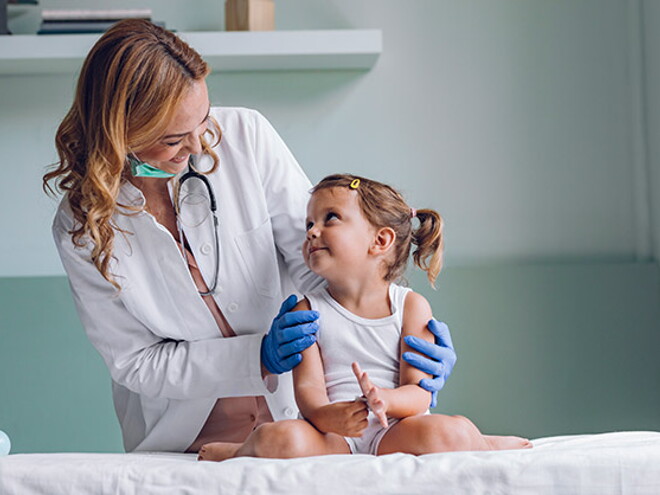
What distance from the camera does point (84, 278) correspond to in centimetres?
165

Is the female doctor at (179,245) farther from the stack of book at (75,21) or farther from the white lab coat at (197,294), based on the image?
the stack of book at (75,21)

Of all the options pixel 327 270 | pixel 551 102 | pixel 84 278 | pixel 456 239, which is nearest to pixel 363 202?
pixel 327 270

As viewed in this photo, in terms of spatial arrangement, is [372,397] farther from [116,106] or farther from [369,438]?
[116,106]

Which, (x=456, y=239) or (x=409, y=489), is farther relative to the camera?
(x=456, y=239)

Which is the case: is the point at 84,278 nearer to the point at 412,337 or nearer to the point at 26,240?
the point at 412,337

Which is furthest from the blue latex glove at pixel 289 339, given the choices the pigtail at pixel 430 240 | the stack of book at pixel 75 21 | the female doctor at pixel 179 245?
the stack of book at pixel 75 21

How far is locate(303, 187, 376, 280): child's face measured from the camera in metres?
1.56

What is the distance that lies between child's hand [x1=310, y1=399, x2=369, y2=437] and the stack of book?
5.21 feet

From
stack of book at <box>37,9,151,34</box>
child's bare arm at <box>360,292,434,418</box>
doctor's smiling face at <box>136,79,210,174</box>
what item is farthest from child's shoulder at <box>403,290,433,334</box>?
stack of book at <box>37,9,151,34</box>

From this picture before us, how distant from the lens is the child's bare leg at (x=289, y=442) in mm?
1328

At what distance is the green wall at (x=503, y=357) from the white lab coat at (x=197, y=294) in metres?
0.94

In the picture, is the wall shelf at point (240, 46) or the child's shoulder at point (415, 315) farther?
the wall shelf at point (240, 46)

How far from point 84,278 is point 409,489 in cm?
83

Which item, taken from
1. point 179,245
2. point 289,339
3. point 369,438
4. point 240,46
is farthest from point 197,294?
point 240,46
